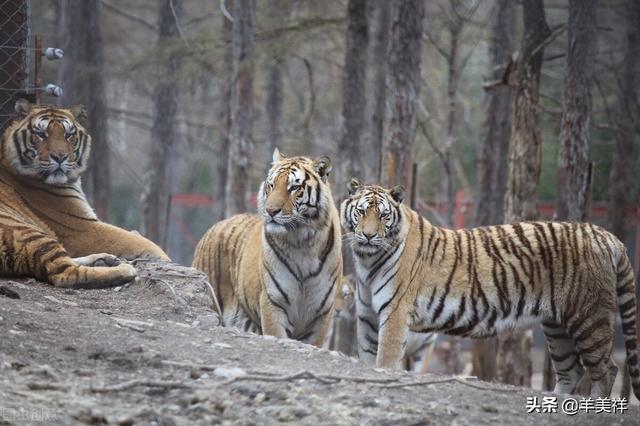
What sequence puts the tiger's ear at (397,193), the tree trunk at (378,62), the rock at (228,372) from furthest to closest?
the tree trunk at (378,62)
the tiger's ear at (397,193)
the rock at (228,372)

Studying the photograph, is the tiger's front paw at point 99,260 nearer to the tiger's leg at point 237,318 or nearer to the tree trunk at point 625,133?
the tiger's leg at point 237,318

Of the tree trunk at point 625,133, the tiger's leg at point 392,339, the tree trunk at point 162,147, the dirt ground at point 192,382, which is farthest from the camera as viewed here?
the tree trunk at point 162,147

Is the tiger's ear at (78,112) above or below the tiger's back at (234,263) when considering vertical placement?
above

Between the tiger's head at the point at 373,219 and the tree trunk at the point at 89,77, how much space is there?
850 centimetres

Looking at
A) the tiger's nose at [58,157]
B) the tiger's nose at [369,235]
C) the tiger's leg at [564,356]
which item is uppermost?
the tiger's nose at [58,157]

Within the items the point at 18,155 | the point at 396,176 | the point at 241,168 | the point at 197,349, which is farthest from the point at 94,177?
the point at 197,349

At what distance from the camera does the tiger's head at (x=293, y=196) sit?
268 inches

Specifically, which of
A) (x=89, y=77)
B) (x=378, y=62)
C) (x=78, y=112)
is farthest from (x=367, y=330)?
(x=89, y=77)

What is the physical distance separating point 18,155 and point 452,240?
320 cm

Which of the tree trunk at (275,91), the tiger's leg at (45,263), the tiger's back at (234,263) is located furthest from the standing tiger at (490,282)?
the tree trunk at (275,91)

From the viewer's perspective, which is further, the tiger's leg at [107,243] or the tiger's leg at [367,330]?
the tiger's leg at [367,330]

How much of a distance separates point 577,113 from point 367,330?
404 centimetres

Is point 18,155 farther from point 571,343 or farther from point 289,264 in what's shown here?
point 571,343

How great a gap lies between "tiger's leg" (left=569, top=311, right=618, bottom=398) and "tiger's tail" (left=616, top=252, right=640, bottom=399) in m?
0.11
